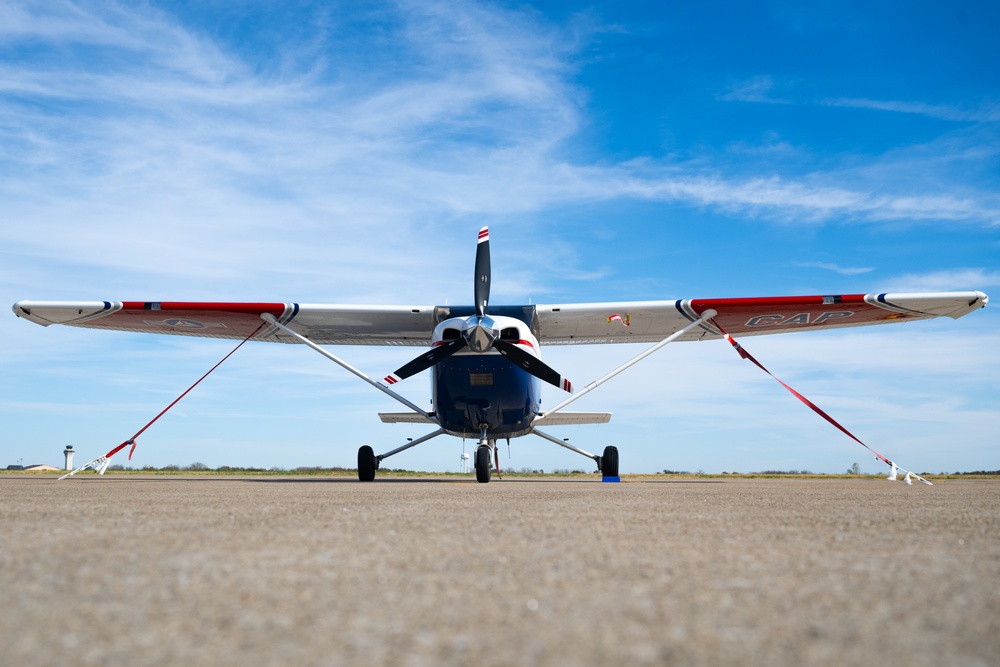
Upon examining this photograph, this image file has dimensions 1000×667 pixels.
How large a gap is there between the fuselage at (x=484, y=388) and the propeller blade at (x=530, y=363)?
0.22m

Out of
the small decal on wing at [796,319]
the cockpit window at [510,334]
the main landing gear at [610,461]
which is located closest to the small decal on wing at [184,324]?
the cockpit window at [510,334]

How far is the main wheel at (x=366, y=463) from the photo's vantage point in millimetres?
18047

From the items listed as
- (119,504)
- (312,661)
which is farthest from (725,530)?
(119,504)

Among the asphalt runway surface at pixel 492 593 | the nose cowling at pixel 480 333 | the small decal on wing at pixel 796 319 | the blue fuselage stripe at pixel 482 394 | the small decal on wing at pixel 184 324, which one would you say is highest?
the small decal on wing at pixel 796 319

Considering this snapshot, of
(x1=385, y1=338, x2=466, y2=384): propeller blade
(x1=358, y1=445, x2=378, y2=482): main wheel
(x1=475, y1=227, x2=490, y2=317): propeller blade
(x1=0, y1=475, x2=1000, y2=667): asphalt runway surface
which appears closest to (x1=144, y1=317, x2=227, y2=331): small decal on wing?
(x1=358, y1=445, x2=378, y2=482): main wheel

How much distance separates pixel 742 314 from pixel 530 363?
5.51 meters

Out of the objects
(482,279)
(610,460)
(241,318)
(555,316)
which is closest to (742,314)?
(555,316)

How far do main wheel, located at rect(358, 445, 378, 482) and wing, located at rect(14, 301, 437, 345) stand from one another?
2947 mm

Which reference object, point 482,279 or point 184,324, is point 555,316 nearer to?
point 482,279

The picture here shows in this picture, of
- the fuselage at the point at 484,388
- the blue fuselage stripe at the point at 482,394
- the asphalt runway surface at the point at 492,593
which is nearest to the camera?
the asphalt runway surface at the point at 492,593

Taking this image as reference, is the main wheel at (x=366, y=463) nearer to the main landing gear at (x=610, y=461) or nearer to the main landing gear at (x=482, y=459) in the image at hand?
the main landing gear at (x=482, y=459)

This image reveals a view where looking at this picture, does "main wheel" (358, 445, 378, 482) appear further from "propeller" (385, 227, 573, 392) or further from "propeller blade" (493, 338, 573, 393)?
"propeller blade" (493, 338, 573, 393)

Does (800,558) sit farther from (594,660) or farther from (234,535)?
(234,535)

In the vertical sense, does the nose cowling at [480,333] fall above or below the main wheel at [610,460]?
above
